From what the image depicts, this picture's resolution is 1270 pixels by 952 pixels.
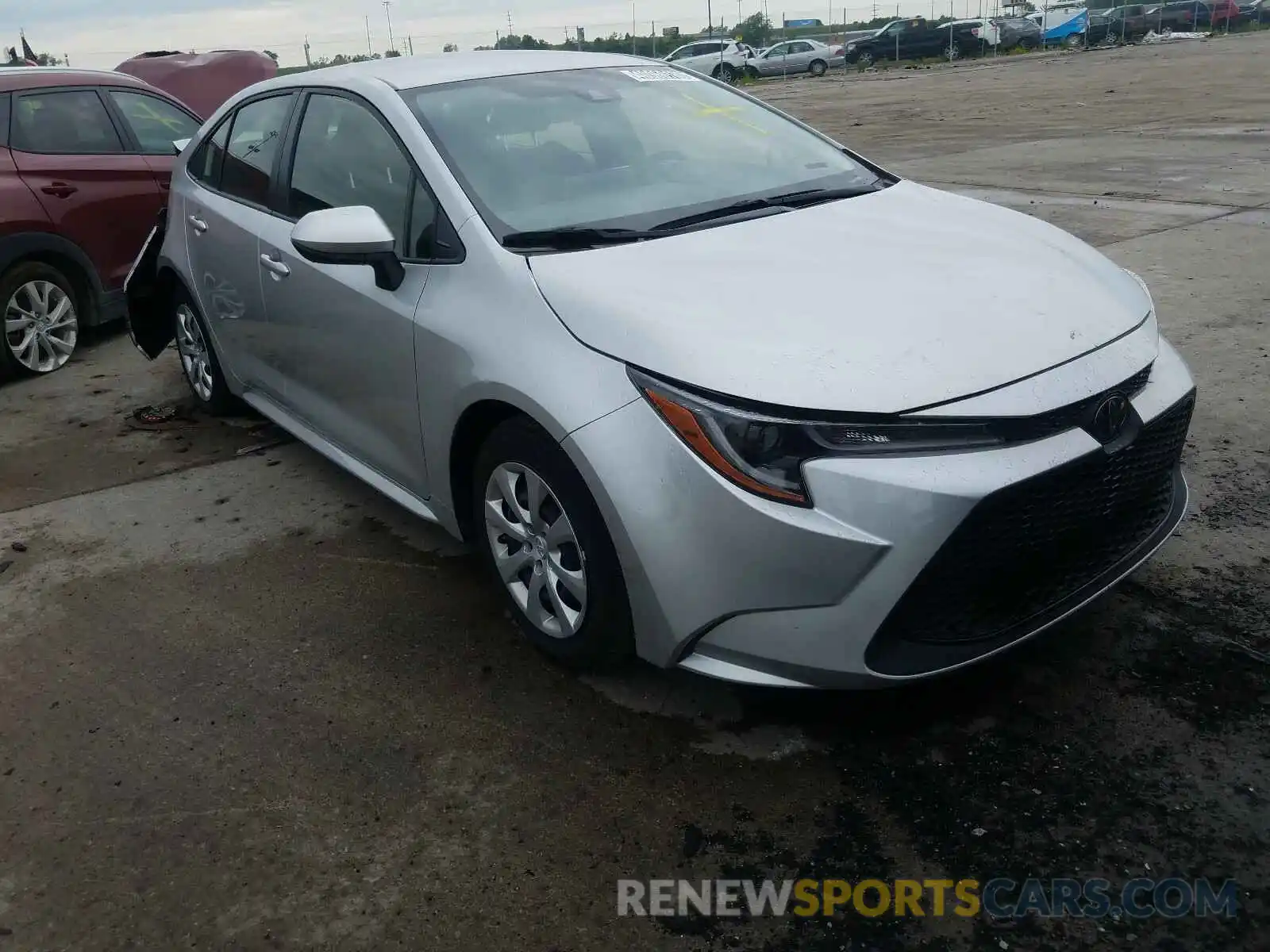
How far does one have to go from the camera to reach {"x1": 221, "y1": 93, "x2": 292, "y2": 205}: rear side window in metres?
4.41

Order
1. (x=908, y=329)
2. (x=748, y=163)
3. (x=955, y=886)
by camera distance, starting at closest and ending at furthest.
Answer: (x=955, y=886) < (x=908, y=329) < (x=748, y=163)

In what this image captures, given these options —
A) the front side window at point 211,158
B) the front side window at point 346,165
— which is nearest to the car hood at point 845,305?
the front side window at point 346,165

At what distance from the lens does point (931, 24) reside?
1725 inches

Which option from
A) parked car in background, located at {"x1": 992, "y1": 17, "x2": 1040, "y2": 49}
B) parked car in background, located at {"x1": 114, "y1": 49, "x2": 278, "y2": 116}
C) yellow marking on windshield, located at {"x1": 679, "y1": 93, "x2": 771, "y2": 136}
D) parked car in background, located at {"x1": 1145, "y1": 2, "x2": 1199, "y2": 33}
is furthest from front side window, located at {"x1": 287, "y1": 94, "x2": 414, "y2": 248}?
parked car in background, located at {"x1": 1145, "y1": 2, "x2": 1199, "y2": 33}

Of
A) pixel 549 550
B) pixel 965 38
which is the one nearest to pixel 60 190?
pixel 549 550

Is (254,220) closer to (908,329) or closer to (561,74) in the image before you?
(561,74)

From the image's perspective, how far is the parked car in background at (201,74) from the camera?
11750 mm

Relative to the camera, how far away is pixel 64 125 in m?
6.82

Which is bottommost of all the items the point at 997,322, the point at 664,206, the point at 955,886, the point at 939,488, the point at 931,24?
the point at 955,886

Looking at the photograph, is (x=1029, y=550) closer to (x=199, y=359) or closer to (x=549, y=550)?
(x=549, y=550)

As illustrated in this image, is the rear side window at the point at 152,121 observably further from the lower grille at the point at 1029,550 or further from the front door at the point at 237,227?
the lower grille at the point at 1029,550

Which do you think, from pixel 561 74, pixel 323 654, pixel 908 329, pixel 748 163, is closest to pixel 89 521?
pixel 323 654

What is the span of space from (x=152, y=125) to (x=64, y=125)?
666 millimetres

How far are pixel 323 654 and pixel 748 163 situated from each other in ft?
6.84
